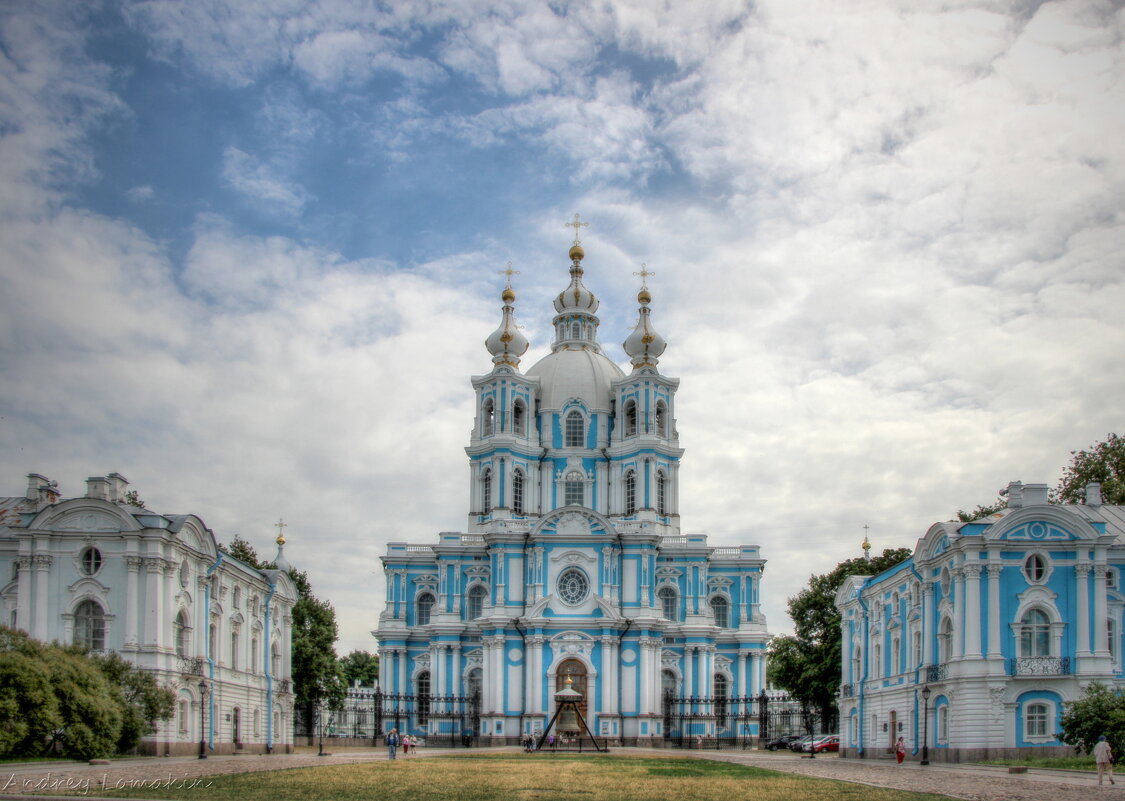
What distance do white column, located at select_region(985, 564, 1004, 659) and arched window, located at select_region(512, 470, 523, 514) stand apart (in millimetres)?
34952

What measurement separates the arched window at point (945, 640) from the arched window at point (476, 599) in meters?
31.4

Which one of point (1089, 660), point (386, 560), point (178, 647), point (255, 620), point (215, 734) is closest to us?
point (1089, 660)

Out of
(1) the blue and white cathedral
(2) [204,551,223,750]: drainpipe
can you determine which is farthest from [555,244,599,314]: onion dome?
(2) [204,551,223,750]: drainpipe

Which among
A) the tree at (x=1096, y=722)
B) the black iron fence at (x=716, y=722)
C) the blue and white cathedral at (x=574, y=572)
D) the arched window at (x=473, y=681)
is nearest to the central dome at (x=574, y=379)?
the blue and white cathedral at (x=574, y=572)

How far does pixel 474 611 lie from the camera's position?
68875mm

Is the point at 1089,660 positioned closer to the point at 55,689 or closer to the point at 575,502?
the point at 55,689

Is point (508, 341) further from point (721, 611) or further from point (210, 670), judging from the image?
point (210, 670)

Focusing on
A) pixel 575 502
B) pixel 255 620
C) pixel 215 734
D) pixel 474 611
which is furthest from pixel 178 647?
pixel 575 502

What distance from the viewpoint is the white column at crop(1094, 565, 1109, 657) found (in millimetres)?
39656

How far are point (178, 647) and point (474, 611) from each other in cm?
2775

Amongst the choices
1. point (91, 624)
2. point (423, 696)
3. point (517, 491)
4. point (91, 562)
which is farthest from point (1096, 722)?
point (517, 491)

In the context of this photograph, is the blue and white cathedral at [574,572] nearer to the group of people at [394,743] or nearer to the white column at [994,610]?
the group of people at [394,743]

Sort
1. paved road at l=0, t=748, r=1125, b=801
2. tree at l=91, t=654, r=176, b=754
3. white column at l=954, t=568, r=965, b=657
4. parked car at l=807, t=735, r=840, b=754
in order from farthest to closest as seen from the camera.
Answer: parked car at l=807, t=735, r=840, b=754, white column at l=954, t=568, r=965, b=657, tree at l=91, t=654, r=176, b=754, paved road at l=0, t=748, r=1125, b=801

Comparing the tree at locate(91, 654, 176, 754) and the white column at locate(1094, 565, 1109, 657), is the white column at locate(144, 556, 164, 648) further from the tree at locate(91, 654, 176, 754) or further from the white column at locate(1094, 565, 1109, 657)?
the white column at locate(1094, 565, 1109, 657)
